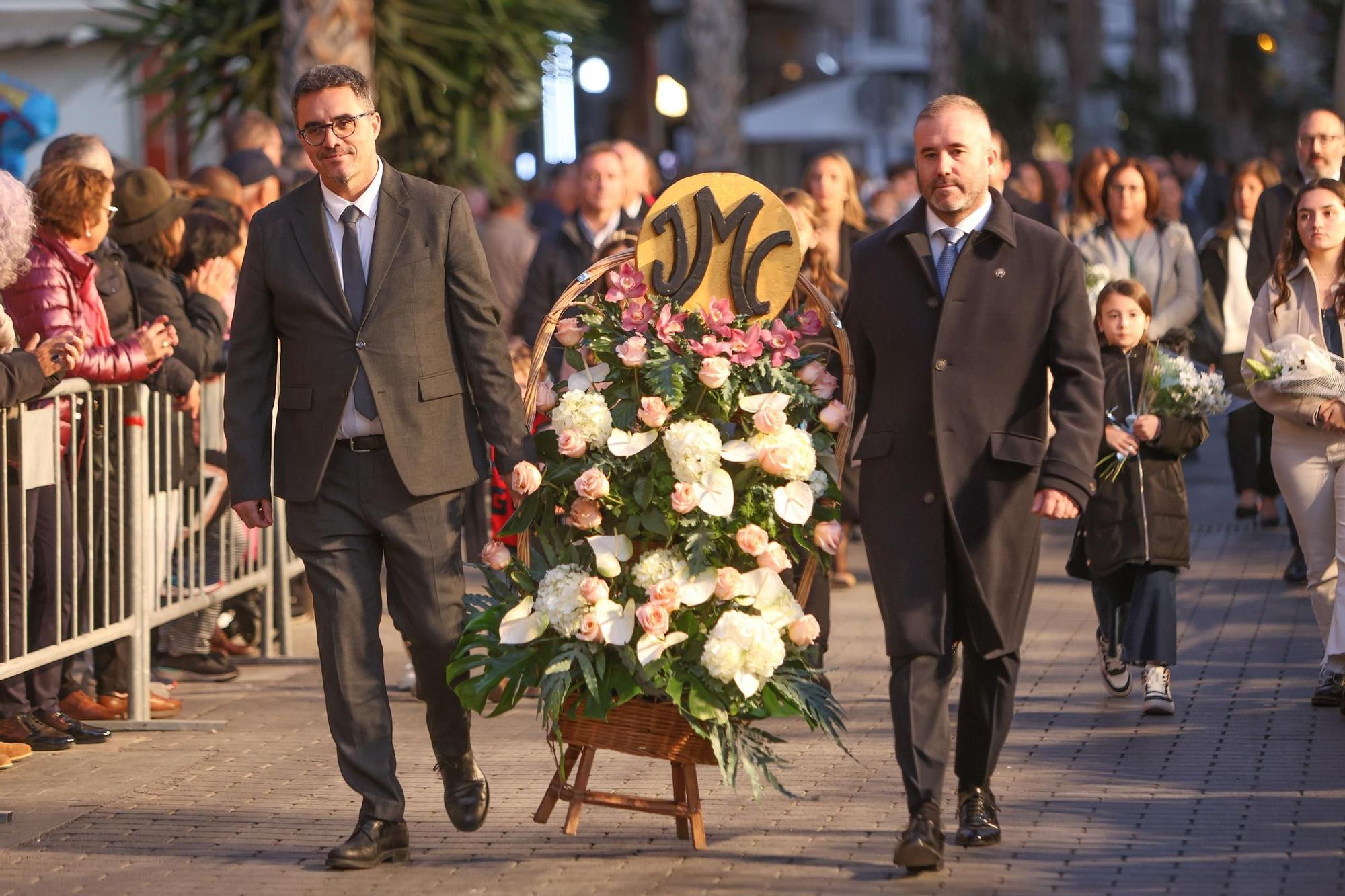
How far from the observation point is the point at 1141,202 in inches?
404

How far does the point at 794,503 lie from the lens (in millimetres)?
5672

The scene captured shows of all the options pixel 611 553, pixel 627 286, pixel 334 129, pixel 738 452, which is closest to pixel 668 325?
pixel 627 286

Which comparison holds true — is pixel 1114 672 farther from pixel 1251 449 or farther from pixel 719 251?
pixel 1251 449

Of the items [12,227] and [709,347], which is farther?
[12,227]

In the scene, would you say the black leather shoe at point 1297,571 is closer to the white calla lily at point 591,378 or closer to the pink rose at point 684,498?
the white calla lily at point 591,378

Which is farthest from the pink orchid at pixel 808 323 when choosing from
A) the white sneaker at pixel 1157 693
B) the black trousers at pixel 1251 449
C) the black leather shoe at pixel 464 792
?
the black trousers at pixel 1251 449

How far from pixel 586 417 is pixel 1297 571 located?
5977mm

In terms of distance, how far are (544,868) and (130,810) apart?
1.63m

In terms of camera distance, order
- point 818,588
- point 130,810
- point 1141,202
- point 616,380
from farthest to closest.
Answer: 1. point 1141,202
2. point 818,588
3. point 130,810
4. point 616,380

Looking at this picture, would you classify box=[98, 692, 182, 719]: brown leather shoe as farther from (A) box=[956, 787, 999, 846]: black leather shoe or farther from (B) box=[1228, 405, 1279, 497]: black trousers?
(B) box=[1228, 405, 1279, 497]: black trousers

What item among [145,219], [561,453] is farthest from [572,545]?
[145,219]

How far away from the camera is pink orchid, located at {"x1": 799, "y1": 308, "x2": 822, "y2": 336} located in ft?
19.9

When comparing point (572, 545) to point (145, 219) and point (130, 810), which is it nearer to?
point (130, 810)

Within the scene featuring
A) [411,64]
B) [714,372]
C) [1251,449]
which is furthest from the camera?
[411,64]
